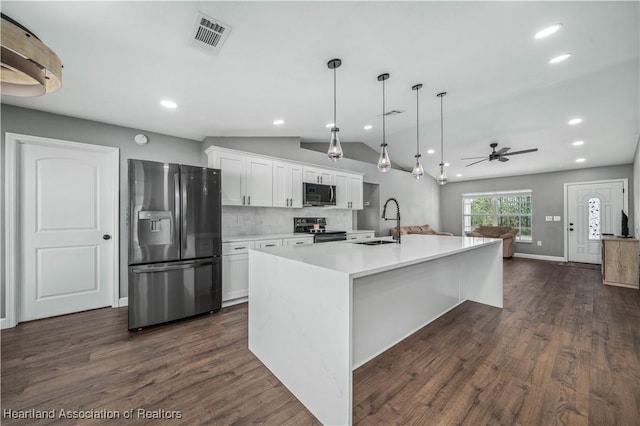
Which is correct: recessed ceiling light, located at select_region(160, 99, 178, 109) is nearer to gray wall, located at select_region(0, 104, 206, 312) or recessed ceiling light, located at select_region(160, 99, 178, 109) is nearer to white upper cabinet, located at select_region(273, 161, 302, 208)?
gray wall, located at select_region(0, 104, 206, 312)

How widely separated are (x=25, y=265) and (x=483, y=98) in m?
5.90

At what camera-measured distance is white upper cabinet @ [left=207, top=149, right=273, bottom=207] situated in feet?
12.2

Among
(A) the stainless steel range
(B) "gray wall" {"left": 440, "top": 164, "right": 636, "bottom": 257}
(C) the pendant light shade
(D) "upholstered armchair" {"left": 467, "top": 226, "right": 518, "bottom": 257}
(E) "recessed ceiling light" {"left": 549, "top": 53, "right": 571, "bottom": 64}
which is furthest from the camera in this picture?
(D) "upholstered armchair" {"left": 467, "top": 226, "right": 518, "bottom": 257}

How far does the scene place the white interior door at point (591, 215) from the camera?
6074 millimetres

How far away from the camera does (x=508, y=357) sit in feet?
7.18

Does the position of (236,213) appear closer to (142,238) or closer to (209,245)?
(209,245)

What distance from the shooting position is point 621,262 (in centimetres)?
437

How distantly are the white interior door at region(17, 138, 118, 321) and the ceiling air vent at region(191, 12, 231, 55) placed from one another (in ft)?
7.91

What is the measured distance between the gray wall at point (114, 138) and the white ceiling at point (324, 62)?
0.15 meters

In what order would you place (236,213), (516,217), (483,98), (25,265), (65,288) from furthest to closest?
1. (516,217)
2. (236,213)
3. (483,98)
4. (65,288)
5. (25,265)

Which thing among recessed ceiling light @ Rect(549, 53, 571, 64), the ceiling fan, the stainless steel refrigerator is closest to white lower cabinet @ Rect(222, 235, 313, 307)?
the stainless steel refrigerator

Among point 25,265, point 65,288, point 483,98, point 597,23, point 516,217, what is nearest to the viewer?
point 597,23

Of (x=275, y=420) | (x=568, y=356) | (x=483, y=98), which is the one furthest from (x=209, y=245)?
(x=483, y=98)

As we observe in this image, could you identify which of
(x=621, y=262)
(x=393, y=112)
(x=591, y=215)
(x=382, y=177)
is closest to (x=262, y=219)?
(x=393, y=112)
